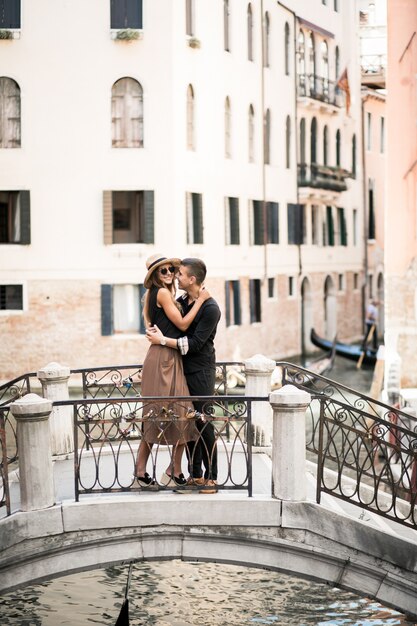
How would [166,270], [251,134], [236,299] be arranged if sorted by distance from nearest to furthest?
1. [166,270]
2. [236,299]
3. [251,134]

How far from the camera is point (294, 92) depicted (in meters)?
26.1

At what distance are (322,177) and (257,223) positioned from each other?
A: 419 centimetres

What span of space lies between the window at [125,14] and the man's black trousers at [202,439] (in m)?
14.3

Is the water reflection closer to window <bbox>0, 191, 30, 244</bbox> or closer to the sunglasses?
the sunglasses

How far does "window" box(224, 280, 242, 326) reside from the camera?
22.1 meters

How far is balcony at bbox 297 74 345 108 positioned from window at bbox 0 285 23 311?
838 cm

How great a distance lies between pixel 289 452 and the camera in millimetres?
6082

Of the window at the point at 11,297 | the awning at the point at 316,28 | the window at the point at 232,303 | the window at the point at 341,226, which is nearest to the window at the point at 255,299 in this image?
the window at the point at 232,303

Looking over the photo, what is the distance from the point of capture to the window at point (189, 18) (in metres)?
20.6

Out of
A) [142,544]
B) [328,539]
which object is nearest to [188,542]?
[142,544]

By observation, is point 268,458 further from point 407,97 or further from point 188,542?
point 407,97

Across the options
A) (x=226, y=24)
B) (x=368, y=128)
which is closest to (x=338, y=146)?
(x=368, y=128)

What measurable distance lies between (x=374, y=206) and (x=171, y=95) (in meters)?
13.8

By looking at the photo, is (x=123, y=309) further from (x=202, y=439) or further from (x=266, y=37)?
(x=202, y=439)
